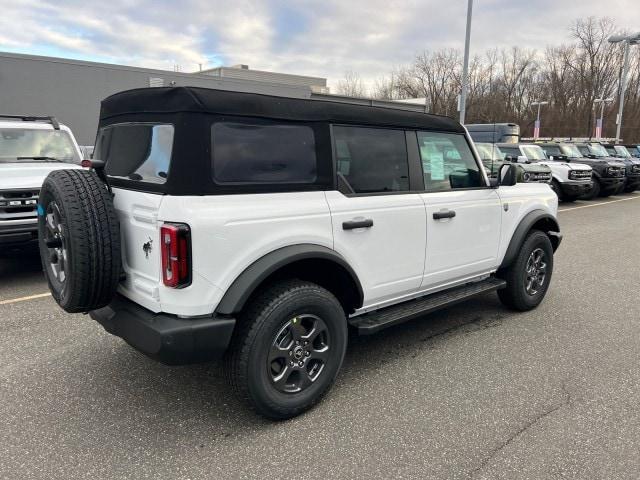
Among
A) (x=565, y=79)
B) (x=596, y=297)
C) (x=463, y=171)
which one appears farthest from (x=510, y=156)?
(x=565, y=79)

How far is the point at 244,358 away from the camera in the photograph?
8.65ft

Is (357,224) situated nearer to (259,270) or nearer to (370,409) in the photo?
(259,270)

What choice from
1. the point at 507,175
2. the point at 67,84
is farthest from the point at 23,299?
the point at 67,84

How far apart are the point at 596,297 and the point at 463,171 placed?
2.59 meters

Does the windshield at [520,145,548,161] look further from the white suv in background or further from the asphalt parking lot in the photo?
the asphalt parking lot

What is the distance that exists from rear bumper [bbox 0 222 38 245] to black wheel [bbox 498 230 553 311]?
5.12 m

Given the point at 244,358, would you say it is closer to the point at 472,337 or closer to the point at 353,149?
the point at 353,149

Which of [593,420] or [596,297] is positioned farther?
[596,297]

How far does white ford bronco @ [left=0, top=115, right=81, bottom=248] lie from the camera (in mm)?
5484

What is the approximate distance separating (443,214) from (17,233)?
469 cm

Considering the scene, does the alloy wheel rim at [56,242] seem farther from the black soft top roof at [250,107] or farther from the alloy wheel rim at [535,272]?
the alloy wheel rim at [535,272]

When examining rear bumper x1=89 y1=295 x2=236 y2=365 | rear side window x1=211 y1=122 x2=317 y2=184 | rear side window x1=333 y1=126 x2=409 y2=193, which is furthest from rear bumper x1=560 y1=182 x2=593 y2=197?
rear bumper x1=89 y1=295 x2=236 y2=365

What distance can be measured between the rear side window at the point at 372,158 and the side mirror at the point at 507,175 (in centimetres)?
110

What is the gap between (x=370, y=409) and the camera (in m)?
3.04
